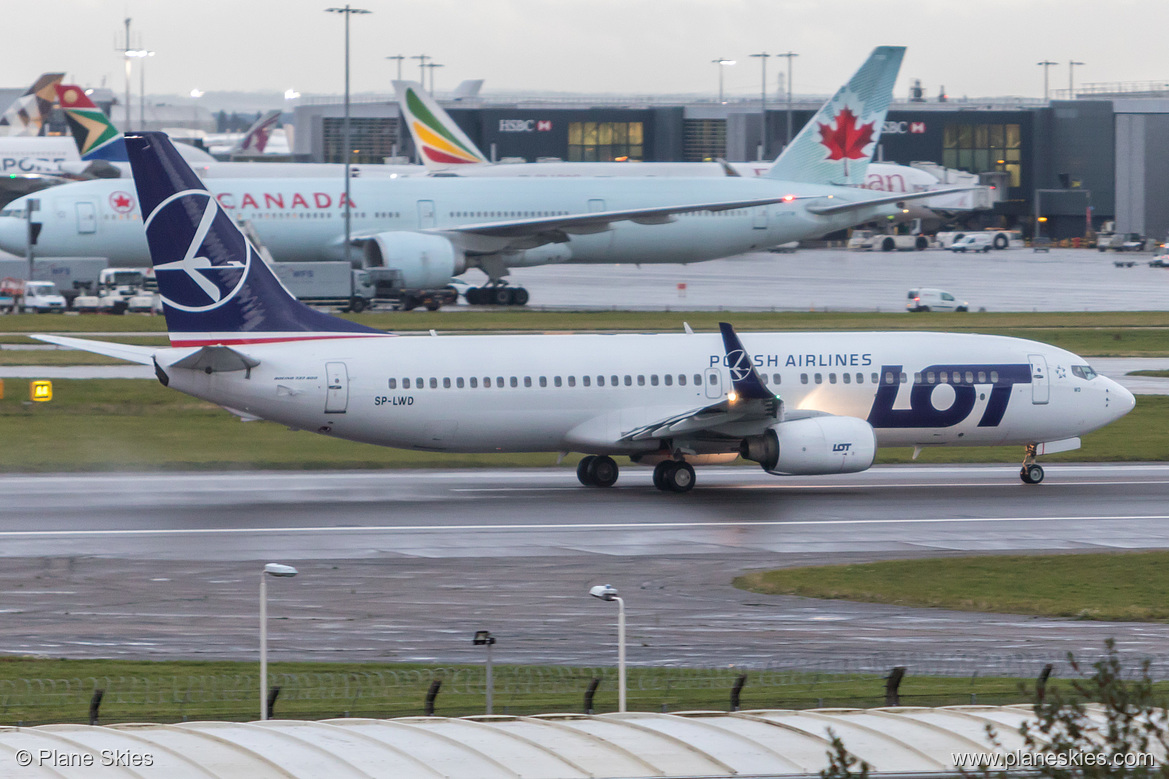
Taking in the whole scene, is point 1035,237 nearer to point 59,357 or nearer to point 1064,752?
point 59,357

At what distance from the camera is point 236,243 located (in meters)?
33.6

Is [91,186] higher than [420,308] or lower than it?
higher

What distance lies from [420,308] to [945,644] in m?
59.6

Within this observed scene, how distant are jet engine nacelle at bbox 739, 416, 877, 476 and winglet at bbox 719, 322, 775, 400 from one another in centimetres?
101

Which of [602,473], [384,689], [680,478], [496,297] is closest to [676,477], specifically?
[680,478]

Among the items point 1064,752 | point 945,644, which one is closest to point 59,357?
point 945,644

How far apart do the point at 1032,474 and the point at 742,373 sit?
29.0 ft

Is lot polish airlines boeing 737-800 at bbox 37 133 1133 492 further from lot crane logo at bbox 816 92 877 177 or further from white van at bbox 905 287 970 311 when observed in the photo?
lot crane logo at bbox 816 92 877 177

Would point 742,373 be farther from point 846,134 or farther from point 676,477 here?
point 846,134

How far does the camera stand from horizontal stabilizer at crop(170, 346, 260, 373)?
1265 inches

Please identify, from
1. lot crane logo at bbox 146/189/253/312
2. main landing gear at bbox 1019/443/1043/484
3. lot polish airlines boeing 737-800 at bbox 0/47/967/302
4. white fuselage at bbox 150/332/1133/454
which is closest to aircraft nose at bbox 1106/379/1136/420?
white fuselage at bbox 150/332/1133/454

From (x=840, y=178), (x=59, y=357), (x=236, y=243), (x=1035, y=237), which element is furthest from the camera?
(x=1035, y=237)

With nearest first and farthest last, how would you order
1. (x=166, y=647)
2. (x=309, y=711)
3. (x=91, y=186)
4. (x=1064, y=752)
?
(x=1064, y=752)
(x=309, y=711)
(x=166, y=647)
(x=91, y=186)

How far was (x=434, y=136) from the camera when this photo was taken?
117 meters
